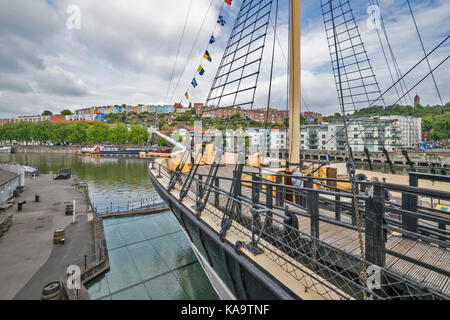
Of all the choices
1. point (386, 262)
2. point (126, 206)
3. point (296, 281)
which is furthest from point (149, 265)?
point (126, 206)

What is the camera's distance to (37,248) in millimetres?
7648

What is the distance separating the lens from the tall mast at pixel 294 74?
599 cm

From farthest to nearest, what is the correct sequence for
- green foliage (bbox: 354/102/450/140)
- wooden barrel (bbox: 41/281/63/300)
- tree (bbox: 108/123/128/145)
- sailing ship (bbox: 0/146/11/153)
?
1. tree (bbox: 108/123/128/145)
2. sailing ship (bbox: 0/146/11/153)
3. green foliage (bbox: 354/102/450/140)
4. wooden barrel (bbox: 41/281/63/300)

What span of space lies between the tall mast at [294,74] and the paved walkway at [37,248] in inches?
309

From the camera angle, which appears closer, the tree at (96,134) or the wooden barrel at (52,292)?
the wooden barrel at (52,292)

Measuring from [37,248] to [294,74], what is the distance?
10.6m

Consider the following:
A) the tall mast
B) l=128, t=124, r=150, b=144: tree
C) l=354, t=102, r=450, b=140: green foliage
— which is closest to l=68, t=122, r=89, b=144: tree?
l=128, t=124, r=150, b=144: tree

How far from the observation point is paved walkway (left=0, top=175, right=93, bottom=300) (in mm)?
5730

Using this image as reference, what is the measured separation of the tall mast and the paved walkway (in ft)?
25.7

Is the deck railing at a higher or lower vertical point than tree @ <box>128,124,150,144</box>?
lower

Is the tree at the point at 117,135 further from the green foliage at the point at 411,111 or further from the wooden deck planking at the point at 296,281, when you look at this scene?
the wooden deck planking at the point at 296,281

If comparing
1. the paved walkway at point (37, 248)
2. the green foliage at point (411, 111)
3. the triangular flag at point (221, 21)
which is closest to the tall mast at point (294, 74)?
the triangular flag at point (221, 21)

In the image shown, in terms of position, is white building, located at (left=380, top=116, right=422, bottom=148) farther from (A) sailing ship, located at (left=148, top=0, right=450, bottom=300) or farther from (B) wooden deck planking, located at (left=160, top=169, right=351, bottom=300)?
(B) wooden deck planking, located at (left=160, top=169, right=351, bottom=300)

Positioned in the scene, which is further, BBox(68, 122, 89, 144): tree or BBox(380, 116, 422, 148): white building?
BBox(68, 122, 89, 144): tree
